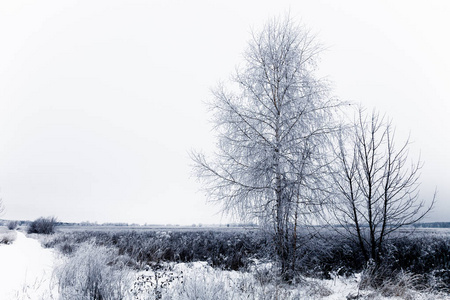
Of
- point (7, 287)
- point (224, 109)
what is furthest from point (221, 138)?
point (7, 287)

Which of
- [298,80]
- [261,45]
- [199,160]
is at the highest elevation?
[261,45]

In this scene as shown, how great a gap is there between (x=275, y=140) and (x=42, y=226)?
1159 inches

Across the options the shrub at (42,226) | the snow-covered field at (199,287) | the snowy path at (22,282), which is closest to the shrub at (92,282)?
the snow-covered field at (199,287)

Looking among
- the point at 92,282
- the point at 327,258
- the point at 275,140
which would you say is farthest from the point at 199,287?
the point at 327,258

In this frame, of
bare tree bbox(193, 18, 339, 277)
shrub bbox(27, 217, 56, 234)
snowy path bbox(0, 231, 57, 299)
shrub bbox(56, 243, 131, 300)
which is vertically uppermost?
bare tree bbox(193, 18, 339, 277)

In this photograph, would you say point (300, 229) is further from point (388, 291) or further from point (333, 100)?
point (333, 100)

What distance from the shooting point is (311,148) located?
6578mm

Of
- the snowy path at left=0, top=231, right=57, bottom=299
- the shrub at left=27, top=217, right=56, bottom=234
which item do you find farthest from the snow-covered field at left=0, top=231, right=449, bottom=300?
the shrub at left=27, top=217, right=56, bottom=234

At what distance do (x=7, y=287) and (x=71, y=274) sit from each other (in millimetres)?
1595

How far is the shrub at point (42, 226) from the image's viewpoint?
27.3 meters

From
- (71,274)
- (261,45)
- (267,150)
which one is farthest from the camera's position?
(261,45)

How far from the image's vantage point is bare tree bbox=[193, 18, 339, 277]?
6414 millimetres

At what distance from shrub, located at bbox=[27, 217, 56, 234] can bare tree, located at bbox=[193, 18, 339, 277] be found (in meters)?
27.9

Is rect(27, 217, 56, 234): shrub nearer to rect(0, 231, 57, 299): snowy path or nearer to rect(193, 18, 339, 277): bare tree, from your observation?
rect(0, 231, 57, 299): snowy path
